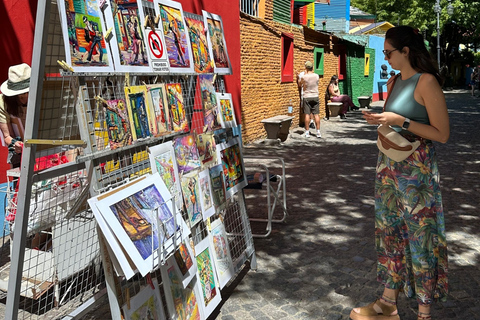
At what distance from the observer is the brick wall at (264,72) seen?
11312mm

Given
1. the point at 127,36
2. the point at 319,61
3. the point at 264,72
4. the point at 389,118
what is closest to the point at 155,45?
the point at 127,36

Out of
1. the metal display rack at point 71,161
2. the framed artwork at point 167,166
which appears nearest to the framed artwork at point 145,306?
the metal display rack at point 71,161

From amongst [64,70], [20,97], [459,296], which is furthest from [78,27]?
[459,296]

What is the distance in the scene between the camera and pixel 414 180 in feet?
10.1

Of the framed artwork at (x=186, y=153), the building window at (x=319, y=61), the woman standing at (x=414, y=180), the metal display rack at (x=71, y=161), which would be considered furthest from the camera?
the building window at (x=319, y=61)

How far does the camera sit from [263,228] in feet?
18.3

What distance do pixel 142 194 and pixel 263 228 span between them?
10.4ft

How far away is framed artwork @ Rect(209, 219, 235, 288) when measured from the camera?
361 cm

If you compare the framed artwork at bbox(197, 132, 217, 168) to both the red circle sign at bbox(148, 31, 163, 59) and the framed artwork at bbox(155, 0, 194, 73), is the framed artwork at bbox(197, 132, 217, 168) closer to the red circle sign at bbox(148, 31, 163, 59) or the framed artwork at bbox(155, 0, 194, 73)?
the framed artwork at bbox(155, 0, 194, 73)

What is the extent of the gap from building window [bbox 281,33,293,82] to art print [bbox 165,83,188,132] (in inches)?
433

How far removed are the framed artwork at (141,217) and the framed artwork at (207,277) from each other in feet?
2.21

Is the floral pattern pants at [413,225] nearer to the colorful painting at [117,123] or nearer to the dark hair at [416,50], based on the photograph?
the dark hair at [416,50]

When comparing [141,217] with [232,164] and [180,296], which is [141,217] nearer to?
[180,296]

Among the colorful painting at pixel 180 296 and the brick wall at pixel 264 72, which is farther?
the brick wall at pixel 264 72
